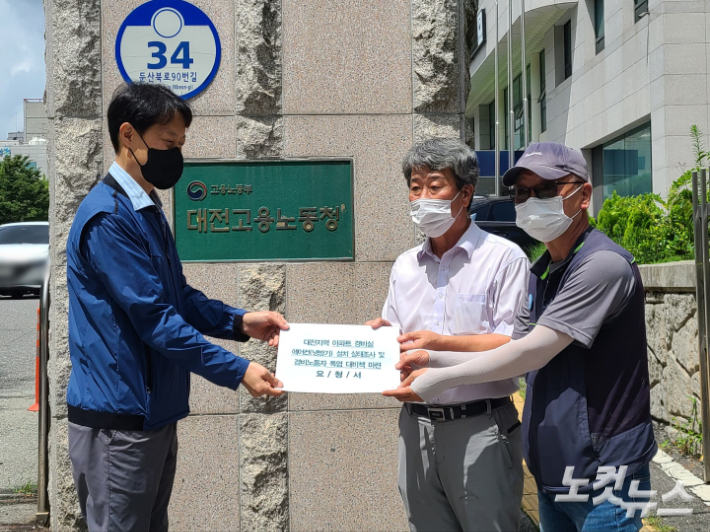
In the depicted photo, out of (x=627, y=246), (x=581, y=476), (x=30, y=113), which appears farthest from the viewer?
(x=30, y=113)

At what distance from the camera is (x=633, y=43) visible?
666 inches

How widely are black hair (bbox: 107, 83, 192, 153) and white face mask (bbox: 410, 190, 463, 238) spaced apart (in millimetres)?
1060

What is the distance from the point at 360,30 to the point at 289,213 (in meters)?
1.21

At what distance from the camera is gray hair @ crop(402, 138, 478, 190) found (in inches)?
115

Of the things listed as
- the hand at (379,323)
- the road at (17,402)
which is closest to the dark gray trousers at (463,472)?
the hand at (379,323)

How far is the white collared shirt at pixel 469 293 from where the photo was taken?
2805 millimetres

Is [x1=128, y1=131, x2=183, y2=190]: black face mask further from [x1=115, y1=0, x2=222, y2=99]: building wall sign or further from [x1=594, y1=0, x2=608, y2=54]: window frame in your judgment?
[x1=594, y1=0, x2=608, y2=54]: window frame

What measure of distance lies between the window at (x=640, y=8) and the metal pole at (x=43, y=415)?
603 inches

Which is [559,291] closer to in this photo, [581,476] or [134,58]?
[581,476]

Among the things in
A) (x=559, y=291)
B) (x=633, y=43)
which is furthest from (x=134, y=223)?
(x=633, y=43)

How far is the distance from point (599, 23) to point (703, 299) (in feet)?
54.0

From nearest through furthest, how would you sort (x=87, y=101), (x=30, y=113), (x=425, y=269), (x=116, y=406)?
1. (x=116, y=406)
2. (x=425, y=269)
3. (x=87, y=101)
4. (x=30, y=113)

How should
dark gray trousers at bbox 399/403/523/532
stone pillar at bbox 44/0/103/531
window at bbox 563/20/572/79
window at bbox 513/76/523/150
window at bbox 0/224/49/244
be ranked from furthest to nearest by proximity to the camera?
window at bbox 513/76/523/150 < window at bbox 563/20/572/79 < window at bbox 0/224/49/244 < stone pillar at bbox 44/0/103/531 < dark gray trousers at bbox 399/403/523/532

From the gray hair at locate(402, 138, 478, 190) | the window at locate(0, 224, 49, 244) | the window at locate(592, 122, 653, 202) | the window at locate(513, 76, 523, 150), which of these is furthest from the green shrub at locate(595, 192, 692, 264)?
Answer: the window at locate(513, 76, 523, 150)
